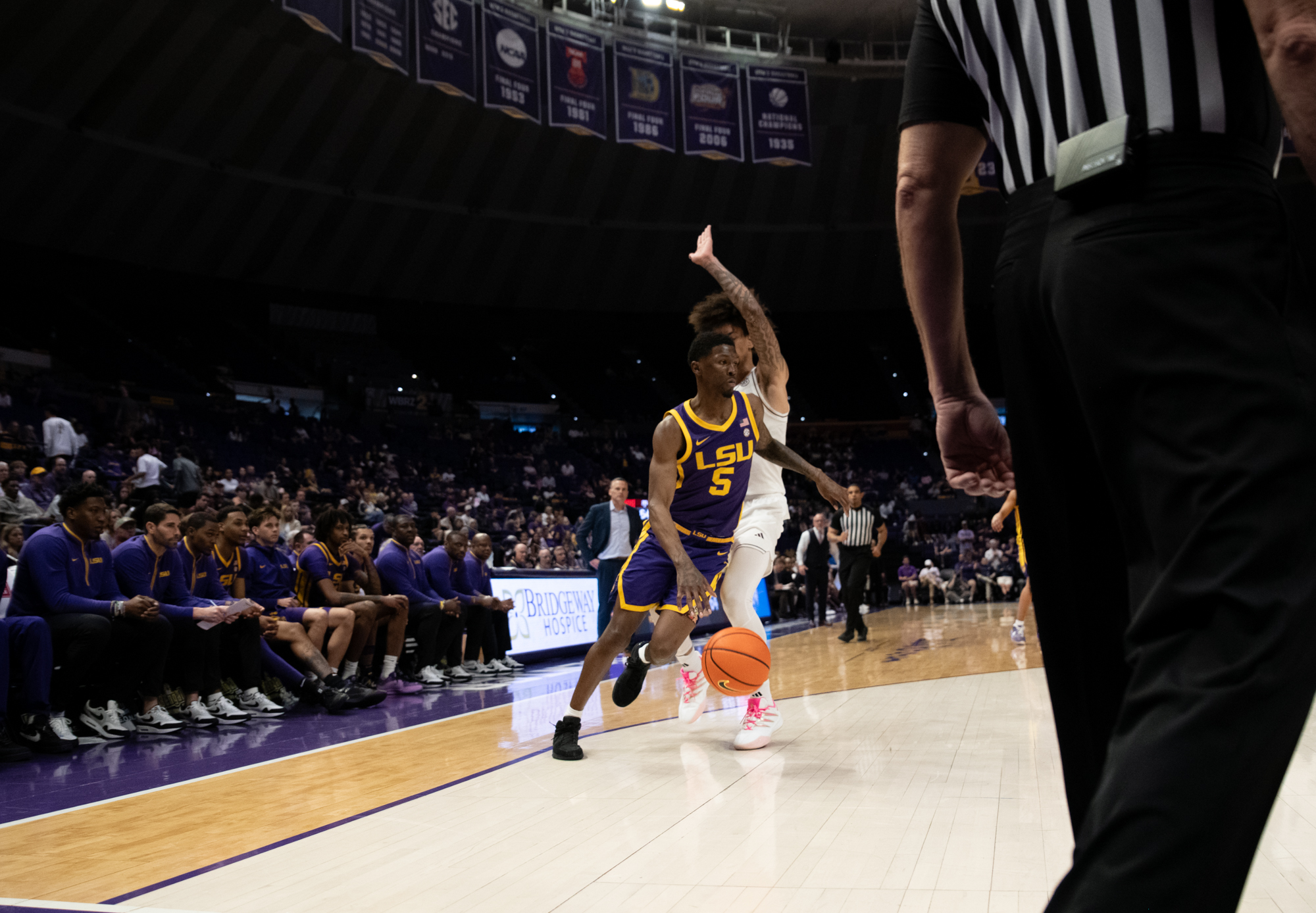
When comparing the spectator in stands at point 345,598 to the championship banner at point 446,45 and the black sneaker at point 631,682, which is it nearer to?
the black sneaker at point 631,682

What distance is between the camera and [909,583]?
2303cm

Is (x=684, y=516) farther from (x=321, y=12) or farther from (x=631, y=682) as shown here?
(x=321, y=12)

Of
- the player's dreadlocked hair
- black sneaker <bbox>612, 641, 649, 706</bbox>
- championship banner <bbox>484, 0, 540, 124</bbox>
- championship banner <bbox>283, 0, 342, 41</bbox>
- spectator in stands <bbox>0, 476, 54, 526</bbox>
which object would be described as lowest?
black sneaker <bbox>612, 641, 649, 706</bbox>

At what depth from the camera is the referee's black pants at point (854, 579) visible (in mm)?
12141

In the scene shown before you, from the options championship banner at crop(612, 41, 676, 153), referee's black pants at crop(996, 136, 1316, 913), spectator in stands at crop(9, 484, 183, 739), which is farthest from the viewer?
championship banner at crop(612, 41, 676, 153)

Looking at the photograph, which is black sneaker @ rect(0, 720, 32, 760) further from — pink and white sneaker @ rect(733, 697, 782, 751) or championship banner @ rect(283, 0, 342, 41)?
championship banner @ rect(283, 0, 342, 41)

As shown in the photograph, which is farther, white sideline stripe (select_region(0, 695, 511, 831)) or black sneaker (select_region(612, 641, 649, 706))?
black sneaker (select_region(612, 641, 649, 706))

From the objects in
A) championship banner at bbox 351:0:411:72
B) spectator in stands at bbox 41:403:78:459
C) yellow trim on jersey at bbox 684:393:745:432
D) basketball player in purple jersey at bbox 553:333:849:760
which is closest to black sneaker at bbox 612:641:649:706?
basketball player in purple jersey at bbox 553:333:849:760

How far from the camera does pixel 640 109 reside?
18.5 meters

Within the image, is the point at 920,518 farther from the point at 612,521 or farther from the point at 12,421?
the point at 12,421

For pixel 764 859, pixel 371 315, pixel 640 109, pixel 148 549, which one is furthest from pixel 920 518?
pixel 764 859

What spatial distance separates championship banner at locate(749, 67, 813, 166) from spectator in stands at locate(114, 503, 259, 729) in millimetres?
14848

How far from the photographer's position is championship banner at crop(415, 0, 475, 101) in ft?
51.6

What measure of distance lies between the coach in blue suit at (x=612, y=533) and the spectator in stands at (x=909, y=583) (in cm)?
1433
